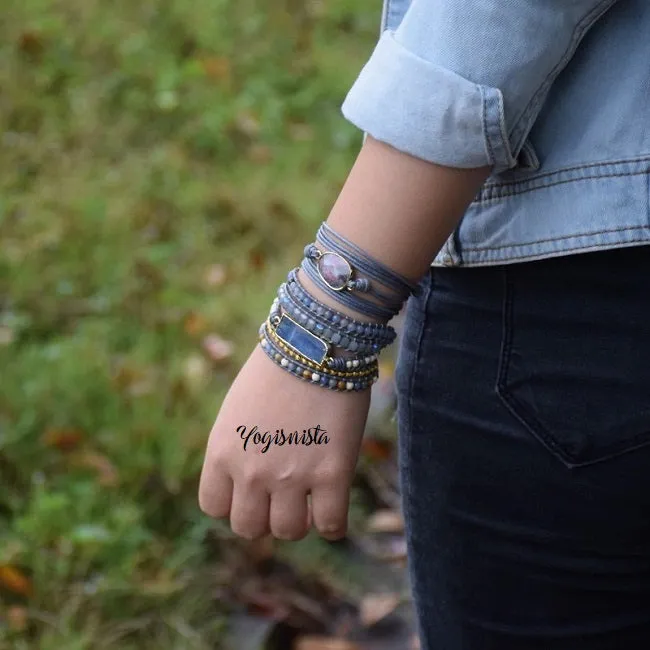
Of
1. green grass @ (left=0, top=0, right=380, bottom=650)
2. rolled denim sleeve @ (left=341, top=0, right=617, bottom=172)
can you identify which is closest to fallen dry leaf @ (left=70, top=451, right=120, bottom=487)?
green grass @ (left=0, top=0, right=380, bottom=650)

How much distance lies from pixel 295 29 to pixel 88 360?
2276mm

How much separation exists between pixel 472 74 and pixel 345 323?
0.67ft

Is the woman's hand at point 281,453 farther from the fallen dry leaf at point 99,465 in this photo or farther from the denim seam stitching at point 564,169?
the fallen dry leaf at point 99,465

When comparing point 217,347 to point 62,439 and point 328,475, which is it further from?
point 328,475

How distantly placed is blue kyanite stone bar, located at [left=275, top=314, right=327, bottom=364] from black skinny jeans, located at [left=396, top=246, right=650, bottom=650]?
100 mm

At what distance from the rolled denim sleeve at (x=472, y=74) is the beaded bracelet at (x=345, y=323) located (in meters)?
0.14

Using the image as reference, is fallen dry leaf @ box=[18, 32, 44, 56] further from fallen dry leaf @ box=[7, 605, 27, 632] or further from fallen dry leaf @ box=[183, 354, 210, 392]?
fallen dry leaf @ box=[7, 605, 27, 632]

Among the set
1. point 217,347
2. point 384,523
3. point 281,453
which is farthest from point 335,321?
point 217,347

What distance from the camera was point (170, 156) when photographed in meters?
3.17

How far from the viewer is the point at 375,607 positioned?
1.91 metres

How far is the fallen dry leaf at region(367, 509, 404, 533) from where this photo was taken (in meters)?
2.10

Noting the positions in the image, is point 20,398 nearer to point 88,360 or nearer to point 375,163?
point 88,360

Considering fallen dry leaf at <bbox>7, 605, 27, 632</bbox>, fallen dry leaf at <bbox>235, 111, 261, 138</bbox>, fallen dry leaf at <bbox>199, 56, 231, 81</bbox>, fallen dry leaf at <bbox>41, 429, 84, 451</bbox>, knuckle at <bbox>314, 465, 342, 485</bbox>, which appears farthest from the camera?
fallen dry leaf at <bbox>199, 56, 231, 81</bbox>

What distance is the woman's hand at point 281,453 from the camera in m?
0.75
